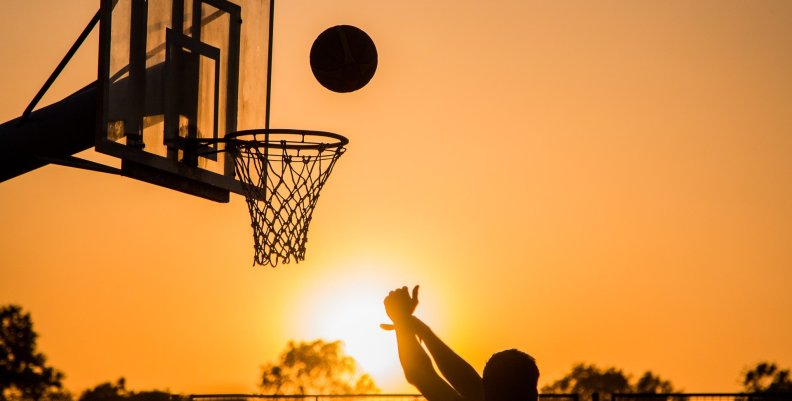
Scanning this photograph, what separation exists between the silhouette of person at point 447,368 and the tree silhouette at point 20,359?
4812 centimetres

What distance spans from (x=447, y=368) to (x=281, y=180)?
19.6 ft

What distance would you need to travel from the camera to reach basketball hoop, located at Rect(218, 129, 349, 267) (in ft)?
35.9

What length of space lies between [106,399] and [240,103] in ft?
106

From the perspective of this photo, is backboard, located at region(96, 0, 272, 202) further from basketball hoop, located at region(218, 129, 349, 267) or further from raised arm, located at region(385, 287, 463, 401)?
raised arm, located at region(385, 287, 463, 401)

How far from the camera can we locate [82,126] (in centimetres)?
981

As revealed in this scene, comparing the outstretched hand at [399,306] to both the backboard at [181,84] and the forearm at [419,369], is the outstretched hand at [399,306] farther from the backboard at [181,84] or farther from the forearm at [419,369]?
the backboard at [181,84]

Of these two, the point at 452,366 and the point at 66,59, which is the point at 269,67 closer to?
the point at 66,59

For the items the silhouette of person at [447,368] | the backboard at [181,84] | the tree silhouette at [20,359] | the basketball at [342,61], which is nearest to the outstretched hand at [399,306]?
the silhouette of person at [447,368]

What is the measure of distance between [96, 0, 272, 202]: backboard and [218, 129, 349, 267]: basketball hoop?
193 mm

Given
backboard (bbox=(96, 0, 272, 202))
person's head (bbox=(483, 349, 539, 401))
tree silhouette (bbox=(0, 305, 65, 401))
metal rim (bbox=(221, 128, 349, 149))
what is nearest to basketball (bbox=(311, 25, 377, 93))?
metal rim (bbox=(221, 128, 349, 149))

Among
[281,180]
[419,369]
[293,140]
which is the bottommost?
[419,369]

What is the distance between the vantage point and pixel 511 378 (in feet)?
15.8

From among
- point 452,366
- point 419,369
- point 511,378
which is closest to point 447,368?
point 452,366

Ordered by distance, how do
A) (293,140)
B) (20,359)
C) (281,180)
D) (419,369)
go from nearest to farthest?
(419,369), (293,140), (281,180), (20,359)
